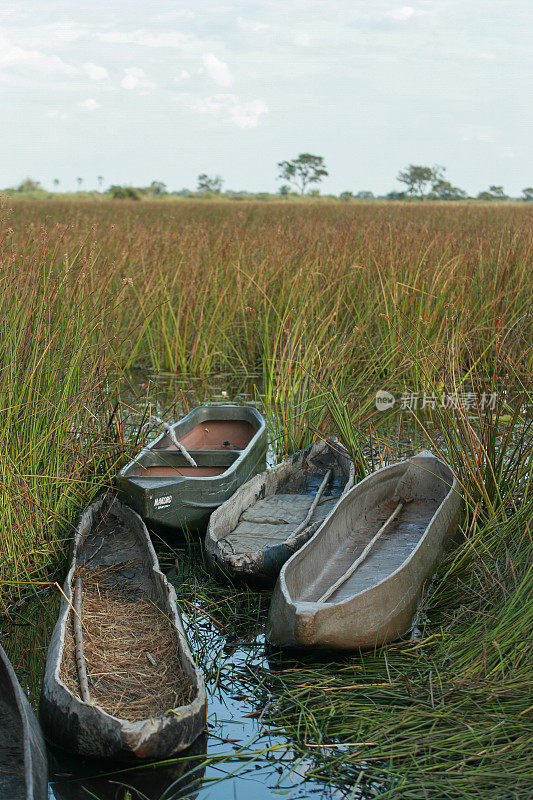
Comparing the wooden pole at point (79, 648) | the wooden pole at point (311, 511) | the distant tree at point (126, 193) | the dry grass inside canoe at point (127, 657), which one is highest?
the distant tree at point (126, 193)

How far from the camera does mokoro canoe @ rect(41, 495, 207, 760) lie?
283 centimetres

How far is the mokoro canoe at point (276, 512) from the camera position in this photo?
13.7ft

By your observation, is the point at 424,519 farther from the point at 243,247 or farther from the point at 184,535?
the point at 243,247

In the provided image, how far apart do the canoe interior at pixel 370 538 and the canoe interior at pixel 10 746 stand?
124 cm

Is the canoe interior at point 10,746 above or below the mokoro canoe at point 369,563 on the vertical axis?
below

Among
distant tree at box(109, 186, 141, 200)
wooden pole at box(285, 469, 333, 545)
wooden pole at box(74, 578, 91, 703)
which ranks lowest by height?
wooden pole at box(74, 578, 91, 703)

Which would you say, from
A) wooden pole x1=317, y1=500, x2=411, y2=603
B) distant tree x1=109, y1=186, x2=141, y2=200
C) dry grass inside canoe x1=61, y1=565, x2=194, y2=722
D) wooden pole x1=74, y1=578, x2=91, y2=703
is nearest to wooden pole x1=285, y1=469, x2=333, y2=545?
wooden pole x1=317, y1=500, x2=411, y2=603

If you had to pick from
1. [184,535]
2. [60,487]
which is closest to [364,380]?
[184,535]

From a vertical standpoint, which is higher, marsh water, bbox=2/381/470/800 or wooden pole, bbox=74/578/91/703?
wooden pole, bbox=74/578/91/703

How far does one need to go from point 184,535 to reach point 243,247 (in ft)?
19.1

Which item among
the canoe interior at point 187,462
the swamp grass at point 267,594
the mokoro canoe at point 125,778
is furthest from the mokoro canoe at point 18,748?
the canoe interior at point 187,462

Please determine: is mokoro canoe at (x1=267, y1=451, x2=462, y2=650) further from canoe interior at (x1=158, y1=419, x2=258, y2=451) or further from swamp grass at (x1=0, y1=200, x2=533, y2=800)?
canoe interior at (x1=158, y1=419, x2=258, y2=451)

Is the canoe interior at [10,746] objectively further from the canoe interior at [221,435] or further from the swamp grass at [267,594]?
the canoe interior at [221,435]

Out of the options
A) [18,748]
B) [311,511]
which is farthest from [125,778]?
[311,511]
